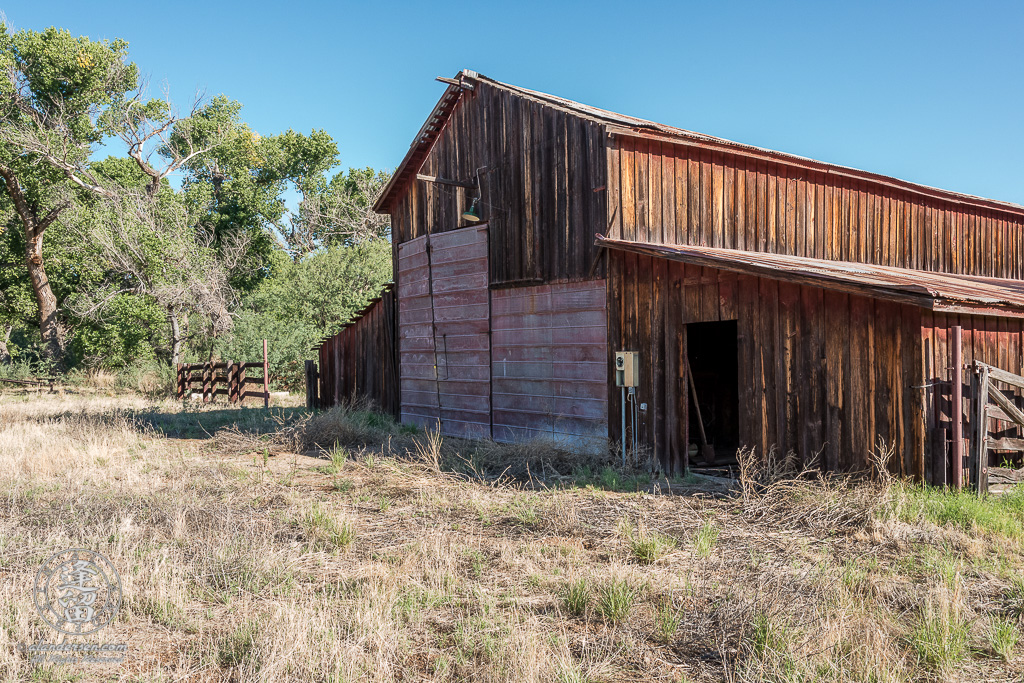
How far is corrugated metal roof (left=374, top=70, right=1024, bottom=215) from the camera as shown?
13016 millimetres

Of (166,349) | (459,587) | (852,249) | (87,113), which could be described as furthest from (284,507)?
(87,113)

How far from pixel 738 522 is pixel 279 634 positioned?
5084 millimetres

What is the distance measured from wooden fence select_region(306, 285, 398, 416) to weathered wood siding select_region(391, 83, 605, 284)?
Result: 310 centimetres

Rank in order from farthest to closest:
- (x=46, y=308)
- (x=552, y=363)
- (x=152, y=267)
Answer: (x=46, y=308), (x=152, y=267), (x=552, y=363)

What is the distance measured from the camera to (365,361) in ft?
64.7

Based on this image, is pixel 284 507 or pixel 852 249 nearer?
pixel 284 507

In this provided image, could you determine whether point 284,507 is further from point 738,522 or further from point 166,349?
point 166,349

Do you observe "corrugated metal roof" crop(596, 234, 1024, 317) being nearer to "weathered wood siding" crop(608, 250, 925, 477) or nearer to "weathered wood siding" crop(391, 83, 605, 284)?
"weathered wood siding" crop(608, 250, 925, 477)

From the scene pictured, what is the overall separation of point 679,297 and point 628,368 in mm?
1366

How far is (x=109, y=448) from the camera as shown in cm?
1313

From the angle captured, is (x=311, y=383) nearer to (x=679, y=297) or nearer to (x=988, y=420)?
(x=679, y=297)

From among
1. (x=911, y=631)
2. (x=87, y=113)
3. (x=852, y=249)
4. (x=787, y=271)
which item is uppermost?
(x=87, y=113)

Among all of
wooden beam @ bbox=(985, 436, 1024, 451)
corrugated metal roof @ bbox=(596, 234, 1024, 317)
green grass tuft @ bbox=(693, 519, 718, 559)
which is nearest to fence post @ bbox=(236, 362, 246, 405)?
corrugated metal roof @ bbox=(596, 234, 1024, 317)

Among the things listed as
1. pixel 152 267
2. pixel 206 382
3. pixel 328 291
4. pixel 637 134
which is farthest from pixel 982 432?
pixel 152 267
